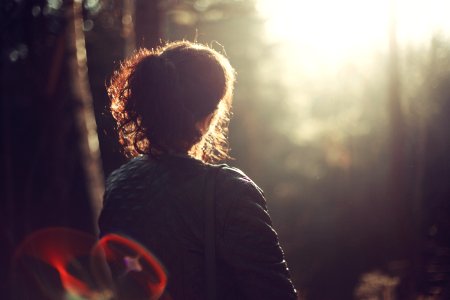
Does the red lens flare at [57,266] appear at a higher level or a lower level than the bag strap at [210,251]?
lower

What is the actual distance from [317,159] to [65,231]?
21.5m

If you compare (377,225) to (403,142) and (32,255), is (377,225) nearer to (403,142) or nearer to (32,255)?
(403,142)

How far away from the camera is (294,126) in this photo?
24.8m

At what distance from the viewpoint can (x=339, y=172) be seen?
914 inches

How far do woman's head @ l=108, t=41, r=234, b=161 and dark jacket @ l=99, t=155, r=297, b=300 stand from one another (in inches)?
3.7

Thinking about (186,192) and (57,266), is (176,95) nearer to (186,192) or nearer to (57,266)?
(186,192)

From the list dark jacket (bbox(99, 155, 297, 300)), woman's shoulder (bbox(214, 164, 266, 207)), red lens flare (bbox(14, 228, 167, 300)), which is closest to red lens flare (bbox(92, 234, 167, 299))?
dark jacket (bbox(99, 155, 297, 300))

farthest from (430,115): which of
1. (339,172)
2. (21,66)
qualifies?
(339,172)

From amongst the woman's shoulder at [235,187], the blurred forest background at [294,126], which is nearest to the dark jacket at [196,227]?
the woman's shoulder at [235,187]

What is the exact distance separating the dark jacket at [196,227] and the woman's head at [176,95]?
3.7 inches

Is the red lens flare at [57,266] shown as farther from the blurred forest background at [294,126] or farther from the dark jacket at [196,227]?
the dark jacket at [196,227]

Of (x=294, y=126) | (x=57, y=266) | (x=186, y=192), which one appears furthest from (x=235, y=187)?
(x=294, y=126)

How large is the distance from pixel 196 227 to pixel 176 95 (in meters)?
0.45

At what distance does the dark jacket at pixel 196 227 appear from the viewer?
1812mm
